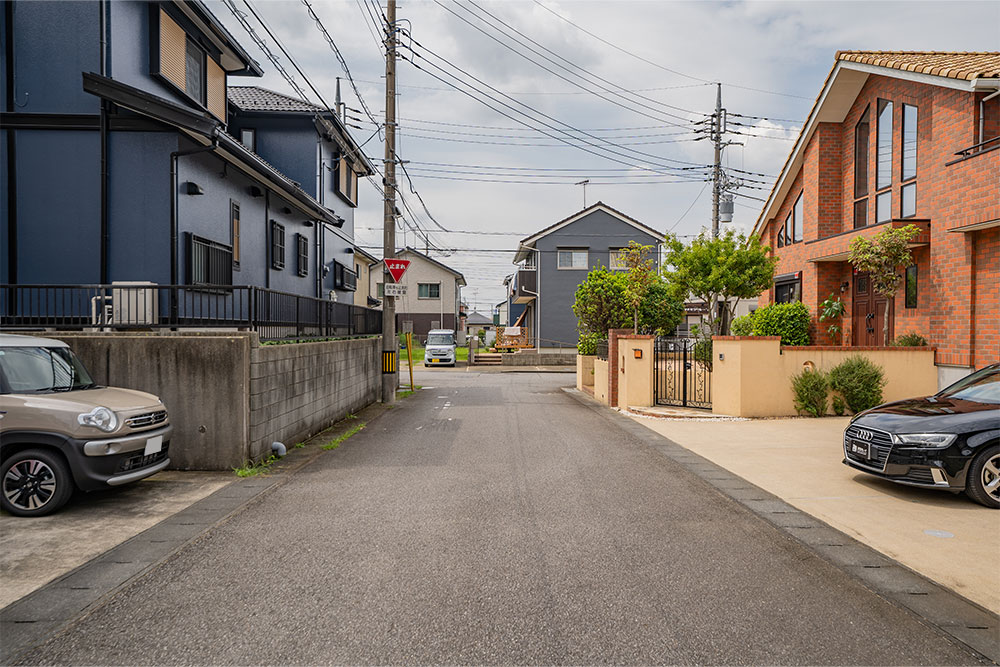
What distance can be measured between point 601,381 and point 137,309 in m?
12.0

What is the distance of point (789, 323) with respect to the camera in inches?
681

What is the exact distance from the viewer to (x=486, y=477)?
7.83 m

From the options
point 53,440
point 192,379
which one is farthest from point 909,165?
point 53,440

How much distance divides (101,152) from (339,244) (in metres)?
13.8

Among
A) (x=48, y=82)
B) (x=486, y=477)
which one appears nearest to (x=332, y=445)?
(x=486, y=477)

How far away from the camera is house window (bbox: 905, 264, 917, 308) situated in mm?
14289

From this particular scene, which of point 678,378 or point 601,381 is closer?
point 678,378

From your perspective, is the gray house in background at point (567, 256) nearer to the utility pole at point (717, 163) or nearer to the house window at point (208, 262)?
the utility pole at point (717, 163)

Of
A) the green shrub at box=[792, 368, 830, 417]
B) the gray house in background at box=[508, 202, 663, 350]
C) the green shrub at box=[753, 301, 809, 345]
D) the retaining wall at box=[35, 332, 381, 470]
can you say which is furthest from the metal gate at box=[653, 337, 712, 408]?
the gray house in background at box=[508, 202, 663, 350]

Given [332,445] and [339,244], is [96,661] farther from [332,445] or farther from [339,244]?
[339,244]

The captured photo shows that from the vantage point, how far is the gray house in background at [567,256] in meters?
40.1

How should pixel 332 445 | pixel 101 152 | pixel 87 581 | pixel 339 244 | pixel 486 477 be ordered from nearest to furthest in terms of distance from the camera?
pixel 87 581
pixel 486 477
pixel 332 445
pixel 101 152
pixel 339 244

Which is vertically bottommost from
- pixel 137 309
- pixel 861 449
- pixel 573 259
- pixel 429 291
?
pixel 861 449

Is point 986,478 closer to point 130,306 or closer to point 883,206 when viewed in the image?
point 130,306
